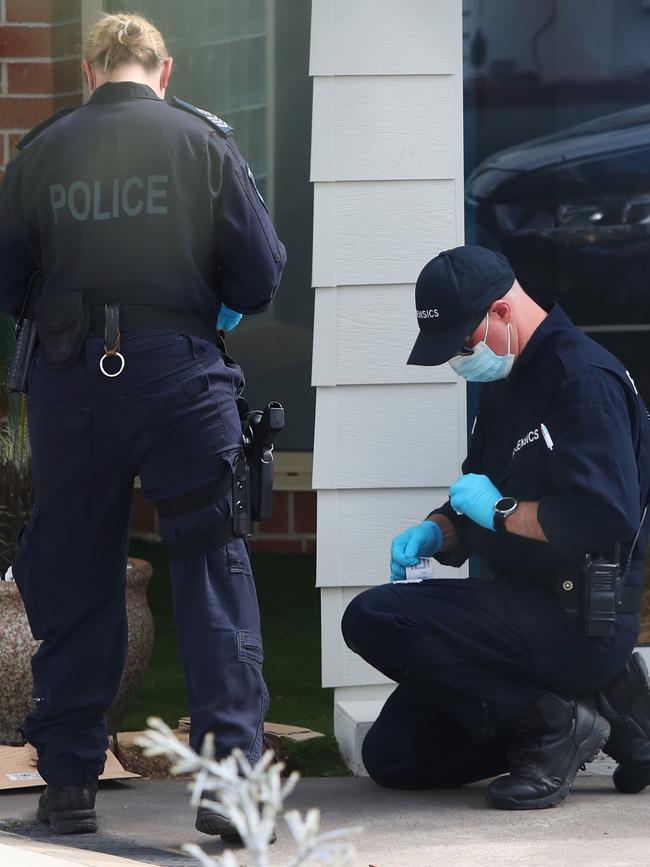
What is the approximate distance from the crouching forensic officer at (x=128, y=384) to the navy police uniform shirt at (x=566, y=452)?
1.96 feet

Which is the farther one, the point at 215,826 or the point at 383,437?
the point at 383,437

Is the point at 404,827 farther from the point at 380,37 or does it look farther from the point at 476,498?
the point at 380,37

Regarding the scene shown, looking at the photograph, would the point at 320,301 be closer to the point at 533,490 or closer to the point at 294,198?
the point at 533,490

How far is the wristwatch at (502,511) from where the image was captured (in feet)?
9.71

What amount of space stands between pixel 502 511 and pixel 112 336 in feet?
2.89

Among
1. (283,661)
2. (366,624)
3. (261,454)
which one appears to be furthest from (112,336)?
(283,661)

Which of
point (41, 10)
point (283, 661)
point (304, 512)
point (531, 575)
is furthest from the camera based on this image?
point (304, 512)

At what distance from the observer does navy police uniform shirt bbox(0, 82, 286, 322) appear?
106 inches

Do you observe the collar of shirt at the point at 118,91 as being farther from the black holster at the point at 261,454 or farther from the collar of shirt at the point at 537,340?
the collar of shirt at the point at 537,340

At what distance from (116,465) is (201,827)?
688 millimetres

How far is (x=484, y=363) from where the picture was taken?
3.04 metres

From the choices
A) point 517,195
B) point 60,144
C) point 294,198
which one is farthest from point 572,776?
point 294,198

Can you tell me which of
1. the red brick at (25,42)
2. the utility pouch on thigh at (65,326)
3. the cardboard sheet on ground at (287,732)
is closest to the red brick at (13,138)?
the red brick at (25,42)

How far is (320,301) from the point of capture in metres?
3.53
